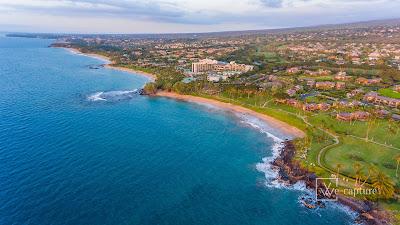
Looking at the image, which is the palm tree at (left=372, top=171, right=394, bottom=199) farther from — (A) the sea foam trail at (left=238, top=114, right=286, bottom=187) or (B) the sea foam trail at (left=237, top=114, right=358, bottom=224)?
(A) the sea foam trail at (left=238, top=114, right=286, bottom=187)

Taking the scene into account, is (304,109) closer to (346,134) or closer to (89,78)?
(346,134)

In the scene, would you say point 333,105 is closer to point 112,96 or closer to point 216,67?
point 112,96

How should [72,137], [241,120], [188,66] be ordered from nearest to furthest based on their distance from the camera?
[72,137], [241,120], [188,66]

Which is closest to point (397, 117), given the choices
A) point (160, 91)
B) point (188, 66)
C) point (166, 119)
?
point (166, 119)

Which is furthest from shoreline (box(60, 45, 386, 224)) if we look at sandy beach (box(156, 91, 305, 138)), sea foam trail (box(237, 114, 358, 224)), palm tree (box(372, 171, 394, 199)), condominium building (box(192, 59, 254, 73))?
condominium building (box(192, 59, 254, 73))

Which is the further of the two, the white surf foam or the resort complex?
the white surf foam
